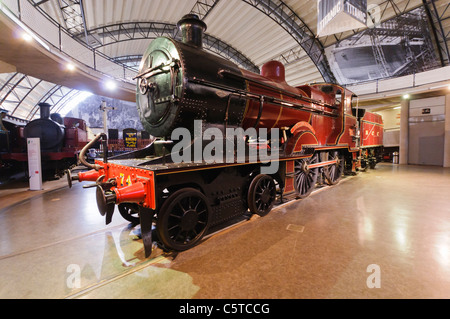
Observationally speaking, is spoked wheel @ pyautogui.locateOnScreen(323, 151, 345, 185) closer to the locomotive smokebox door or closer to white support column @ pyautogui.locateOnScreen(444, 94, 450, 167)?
the locomotive smokebox door

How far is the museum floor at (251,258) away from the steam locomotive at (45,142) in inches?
185

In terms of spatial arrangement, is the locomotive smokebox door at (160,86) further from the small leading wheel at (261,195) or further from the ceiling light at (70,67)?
the ceiling light at (70,67)

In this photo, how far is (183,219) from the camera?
2.51 metres

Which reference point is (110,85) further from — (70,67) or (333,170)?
(333,170)

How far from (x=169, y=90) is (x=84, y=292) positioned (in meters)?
2.34

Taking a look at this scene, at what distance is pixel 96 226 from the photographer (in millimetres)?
3457

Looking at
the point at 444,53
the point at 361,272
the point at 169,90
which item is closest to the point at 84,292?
the point at 169,90

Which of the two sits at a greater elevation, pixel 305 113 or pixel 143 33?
pixel 143 33

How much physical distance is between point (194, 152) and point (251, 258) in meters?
1.49

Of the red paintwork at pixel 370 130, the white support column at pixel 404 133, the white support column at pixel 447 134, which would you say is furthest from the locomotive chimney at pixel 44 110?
the white support column at pixel 447 134

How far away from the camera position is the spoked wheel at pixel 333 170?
19.9 feet

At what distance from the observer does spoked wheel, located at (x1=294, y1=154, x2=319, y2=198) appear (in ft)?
15.3

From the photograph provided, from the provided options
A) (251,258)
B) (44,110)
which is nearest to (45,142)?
(44,110)
